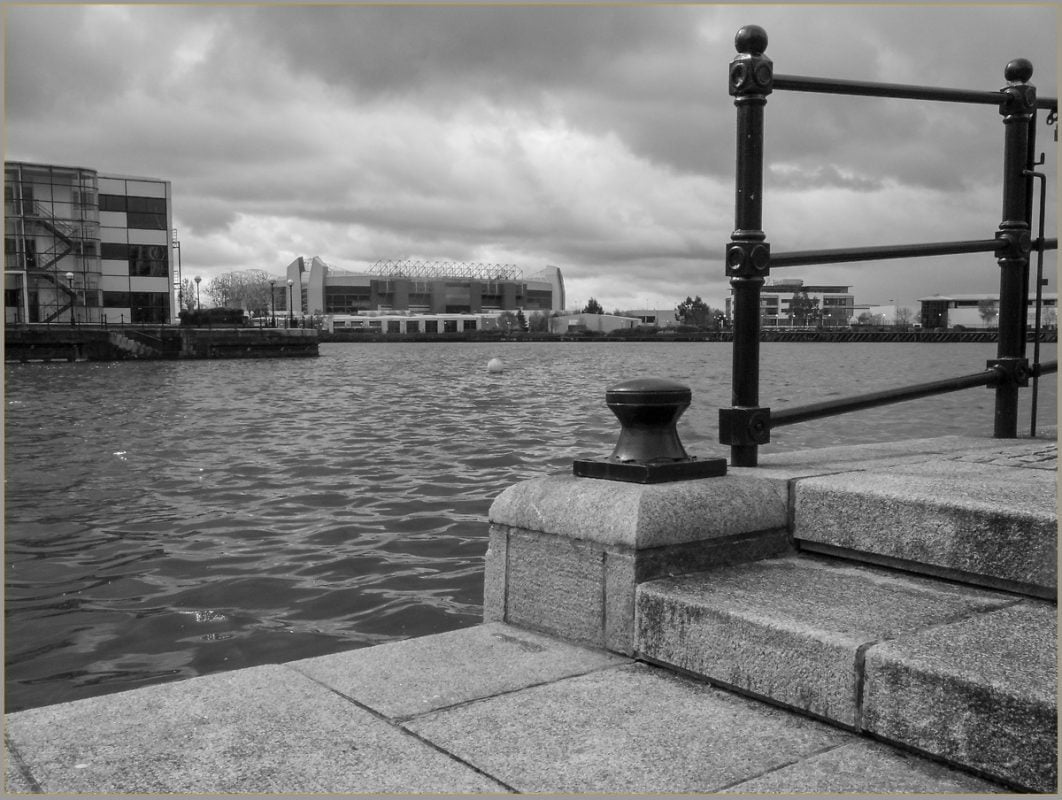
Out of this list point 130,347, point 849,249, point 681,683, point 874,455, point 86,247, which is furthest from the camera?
point 86,247

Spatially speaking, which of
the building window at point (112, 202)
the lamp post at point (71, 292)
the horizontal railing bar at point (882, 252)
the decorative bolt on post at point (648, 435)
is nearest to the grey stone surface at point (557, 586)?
the decorative bolt on post at point (648, 435)

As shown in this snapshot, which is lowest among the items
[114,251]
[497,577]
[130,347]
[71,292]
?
[130,347]

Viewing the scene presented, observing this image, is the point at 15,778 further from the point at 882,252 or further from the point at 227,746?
the point at 882,252

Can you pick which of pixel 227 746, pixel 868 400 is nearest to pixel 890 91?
pixel 868 400

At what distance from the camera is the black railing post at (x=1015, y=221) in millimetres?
4562

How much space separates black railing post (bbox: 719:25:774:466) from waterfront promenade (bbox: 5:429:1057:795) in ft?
1.98

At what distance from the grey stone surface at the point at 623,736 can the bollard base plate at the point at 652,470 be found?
0.75 metres

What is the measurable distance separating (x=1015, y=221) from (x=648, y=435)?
2.42 m

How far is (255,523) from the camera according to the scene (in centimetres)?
936

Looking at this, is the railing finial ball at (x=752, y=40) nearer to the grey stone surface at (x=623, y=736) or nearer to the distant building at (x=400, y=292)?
the grey stone surface at (x=623, y=736)

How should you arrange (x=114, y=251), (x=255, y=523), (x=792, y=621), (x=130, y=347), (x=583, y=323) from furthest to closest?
1. (x=583, y=323)
2. (x=114, y=251)
3. (x=130, y=347)
4. (x=255, y=523)
5. (x=792, y=621)

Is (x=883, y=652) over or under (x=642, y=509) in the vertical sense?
under

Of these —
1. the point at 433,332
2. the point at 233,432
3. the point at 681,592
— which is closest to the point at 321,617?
the point at 681,592

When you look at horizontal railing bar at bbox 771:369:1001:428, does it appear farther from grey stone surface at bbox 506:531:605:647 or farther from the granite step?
grey stone surface at bbox 506:531:605:647
